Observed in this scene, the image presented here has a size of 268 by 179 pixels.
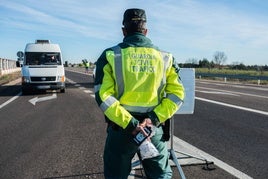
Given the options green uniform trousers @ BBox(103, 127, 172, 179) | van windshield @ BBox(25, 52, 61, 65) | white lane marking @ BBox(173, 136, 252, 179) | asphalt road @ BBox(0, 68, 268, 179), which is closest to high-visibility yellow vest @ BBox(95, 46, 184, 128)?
green uniform trousers @ BBox(103, 127, 172, 179)

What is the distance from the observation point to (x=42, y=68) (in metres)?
18.1

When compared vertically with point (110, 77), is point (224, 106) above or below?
below

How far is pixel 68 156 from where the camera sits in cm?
610

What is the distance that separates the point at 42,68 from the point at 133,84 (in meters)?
15.9

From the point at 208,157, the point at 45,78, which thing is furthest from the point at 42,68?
the point at 208,157

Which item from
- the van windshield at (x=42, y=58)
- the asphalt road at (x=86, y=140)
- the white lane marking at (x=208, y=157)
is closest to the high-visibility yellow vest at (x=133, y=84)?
the asphalt road at (x=86, y=140)

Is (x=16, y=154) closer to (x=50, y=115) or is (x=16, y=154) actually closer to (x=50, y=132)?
(x=50, y=132)

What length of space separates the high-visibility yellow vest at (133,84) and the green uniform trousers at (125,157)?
0.18 m

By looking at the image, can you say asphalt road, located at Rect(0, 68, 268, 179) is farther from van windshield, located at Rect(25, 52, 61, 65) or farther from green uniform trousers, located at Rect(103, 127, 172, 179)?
van windshield, located at Rect(25, 52, 61, 65)

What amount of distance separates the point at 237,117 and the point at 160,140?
7.63 meters

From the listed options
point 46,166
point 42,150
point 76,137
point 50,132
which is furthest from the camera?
point 50,132

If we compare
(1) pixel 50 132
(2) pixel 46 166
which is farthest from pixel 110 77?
(1) pixel 50 132

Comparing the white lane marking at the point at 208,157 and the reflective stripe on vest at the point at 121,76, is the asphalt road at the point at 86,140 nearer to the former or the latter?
the white lane marking at the point at 208,157

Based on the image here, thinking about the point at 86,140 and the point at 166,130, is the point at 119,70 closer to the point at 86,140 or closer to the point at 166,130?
the point at 166,130
